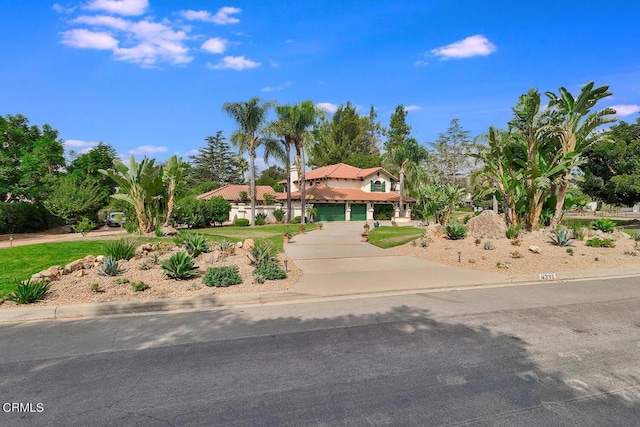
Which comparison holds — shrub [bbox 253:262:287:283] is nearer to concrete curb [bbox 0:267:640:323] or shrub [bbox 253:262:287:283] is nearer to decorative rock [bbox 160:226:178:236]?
concrete curb [bbox 0:267:640:323]

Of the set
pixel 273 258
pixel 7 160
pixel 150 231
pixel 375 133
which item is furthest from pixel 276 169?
pixel 273 258

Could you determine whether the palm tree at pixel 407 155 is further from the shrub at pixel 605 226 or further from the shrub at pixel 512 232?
the shrub at pixel 512 232

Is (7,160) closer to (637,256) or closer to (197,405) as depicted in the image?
(197,405)

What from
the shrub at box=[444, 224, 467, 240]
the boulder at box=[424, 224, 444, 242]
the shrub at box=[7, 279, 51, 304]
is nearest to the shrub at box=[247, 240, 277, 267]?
the shrub at box=[7, 279, 51, 304]

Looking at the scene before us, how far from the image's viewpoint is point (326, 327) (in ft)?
19.6

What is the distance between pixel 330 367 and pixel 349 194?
1549 inches

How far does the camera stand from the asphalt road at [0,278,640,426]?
3459mm

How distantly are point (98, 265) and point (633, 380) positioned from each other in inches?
436

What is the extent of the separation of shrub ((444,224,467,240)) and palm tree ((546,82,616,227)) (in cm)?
422

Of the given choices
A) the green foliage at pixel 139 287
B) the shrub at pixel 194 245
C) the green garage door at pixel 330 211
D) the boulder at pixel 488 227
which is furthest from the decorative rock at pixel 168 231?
the green garage door at pixel 330 211

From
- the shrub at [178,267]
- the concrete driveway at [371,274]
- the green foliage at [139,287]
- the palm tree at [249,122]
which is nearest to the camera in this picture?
the green foliage at [139,287]

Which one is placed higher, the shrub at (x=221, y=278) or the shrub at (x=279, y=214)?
the shrub at (x=279, y=214)

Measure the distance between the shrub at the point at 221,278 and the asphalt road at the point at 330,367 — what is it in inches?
56.9

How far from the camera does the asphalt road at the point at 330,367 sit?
3.46 meters
